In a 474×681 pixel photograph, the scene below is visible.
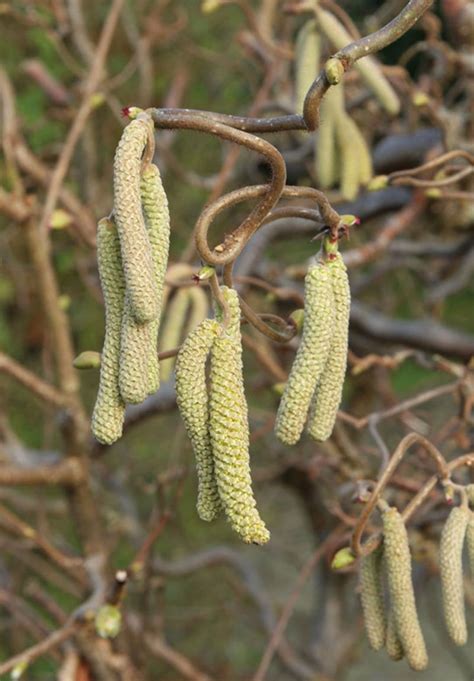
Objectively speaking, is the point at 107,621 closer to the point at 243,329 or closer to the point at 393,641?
the point at 393,641

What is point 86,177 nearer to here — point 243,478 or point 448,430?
point 448,430

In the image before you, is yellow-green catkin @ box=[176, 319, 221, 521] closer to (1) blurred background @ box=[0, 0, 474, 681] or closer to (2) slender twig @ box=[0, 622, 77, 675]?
(1) blurred background @ box=[0, 0, 474, 681]

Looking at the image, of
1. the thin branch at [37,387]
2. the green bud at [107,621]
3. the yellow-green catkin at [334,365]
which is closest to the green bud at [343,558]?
the yellow-green catkin at [334,365]

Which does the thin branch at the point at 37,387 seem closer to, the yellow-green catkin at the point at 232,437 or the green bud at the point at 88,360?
the green bud at the point at 88,360

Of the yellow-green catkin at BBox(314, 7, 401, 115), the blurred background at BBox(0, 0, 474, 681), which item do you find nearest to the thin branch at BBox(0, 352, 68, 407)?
the blurred background at BBox(0, 0, 474, 681)

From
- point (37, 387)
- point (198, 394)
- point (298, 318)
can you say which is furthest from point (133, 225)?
point (37, 387)

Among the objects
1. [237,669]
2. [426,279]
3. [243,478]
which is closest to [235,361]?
[243,478]

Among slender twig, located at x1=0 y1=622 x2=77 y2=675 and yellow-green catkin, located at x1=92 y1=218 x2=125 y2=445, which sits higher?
yellow-green catkin, located at x1=92 y1=218 x2=125 y2=445
